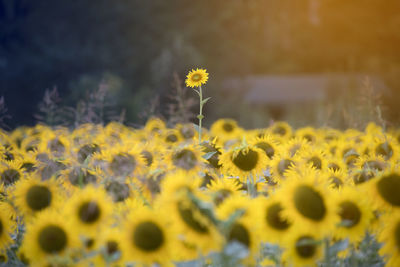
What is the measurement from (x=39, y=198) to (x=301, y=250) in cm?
106

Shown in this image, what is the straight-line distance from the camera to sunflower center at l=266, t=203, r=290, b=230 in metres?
1.61

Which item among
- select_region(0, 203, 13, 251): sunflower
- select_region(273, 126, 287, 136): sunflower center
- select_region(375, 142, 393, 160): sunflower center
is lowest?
select_region(0, 203, 13, 251): sunflower

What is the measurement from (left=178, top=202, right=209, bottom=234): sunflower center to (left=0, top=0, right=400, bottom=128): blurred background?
314 centimetres

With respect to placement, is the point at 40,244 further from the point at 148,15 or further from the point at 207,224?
the point at 148,15

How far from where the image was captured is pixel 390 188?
6.14 ft

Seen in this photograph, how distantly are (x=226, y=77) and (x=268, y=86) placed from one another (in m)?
7.19

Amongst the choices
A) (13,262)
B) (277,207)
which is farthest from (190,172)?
(13,262)

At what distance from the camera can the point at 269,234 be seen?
5.20 feet

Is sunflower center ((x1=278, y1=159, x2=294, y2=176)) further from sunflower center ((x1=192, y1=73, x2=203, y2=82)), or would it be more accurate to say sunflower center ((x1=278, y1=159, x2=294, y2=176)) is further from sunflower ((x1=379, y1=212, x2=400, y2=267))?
sunflower ((x1=379, y1=212, x2=400, y2=267))

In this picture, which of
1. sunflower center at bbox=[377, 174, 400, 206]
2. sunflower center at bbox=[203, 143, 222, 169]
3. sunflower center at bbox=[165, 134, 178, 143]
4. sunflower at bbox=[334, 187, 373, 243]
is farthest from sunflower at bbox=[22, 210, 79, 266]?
sunflower center at bbox=[165, 134, 178, 143]

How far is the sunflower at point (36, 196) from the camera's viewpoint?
1.91 meters

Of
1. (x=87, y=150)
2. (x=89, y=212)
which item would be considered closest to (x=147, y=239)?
(x=89, y=212)

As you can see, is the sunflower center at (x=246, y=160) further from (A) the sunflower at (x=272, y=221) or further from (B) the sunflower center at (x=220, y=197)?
(A) the sunflower at (x=272, y=221)

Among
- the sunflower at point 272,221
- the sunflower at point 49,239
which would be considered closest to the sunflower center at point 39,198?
the sunflower at point 49,239
